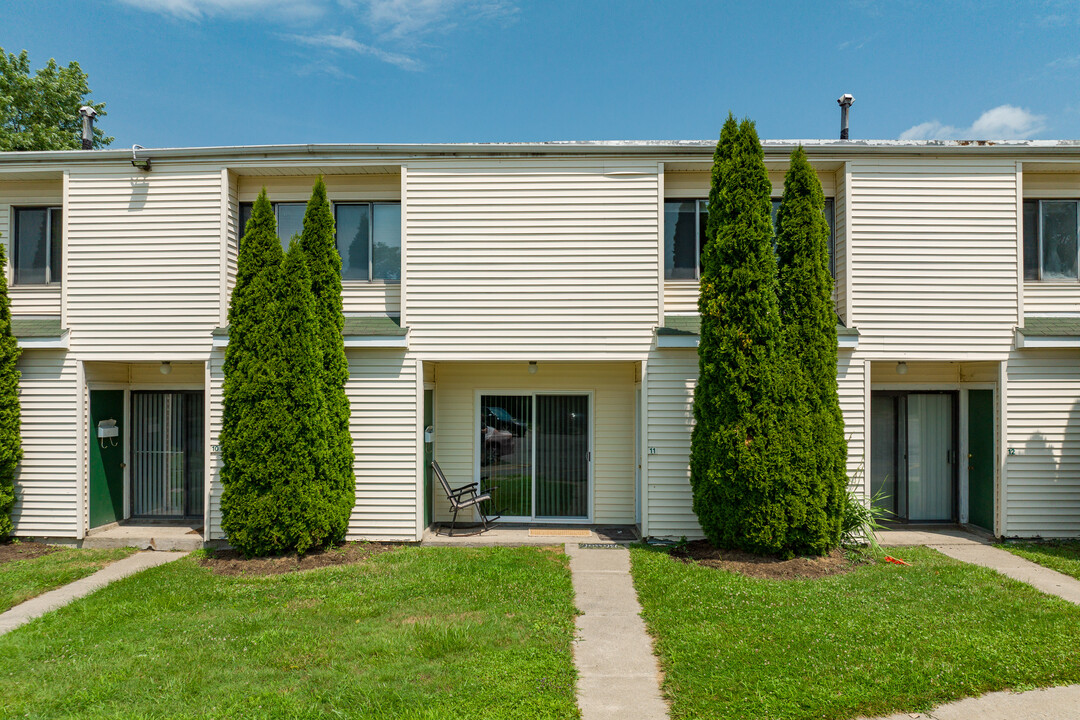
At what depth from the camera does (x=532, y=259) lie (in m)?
8.19

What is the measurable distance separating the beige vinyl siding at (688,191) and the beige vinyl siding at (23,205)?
9378 millimetres

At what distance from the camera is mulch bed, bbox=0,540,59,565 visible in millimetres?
7594

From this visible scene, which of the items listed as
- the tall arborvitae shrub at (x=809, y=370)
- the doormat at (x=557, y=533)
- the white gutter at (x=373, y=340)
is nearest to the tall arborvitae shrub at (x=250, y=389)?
the white gutter at (x=373, y=340)

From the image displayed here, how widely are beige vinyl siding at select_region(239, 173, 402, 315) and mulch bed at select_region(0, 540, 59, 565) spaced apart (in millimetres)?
5243

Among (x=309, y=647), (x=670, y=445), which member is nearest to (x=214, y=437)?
(x=309, y=647)

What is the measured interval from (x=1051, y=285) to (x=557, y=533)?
27.0 feet

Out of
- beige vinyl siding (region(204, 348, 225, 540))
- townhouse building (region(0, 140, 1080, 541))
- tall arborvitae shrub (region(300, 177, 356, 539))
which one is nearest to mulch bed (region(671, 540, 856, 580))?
townhouse building (region(0, 140, 1080, 541))

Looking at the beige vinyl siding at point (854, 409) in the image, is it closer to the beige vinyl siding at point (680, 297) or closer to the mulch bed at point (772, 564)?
the mulch bed at point (772, 564)

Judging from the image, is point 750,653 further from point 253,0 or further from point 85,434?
point 253,0

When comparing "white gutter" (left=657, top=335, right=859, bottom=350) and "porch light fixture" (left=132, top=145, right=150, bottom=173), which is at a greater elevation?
"porch light fixture" (left=132, top=145, right=150, bottom=173)

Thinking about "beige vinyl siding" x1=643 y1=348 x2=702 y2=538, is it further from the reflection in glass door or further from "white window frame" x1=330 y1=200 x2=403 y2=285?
"white window frame" x1=330 y1=200 x2=403 y2=285

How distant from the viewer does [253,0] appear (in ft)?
33.4

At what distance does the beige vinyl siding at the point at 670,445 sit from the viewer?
7.96m

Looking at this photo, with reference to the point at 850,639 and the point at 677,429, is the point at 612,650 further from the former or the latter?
the point at 677,429
